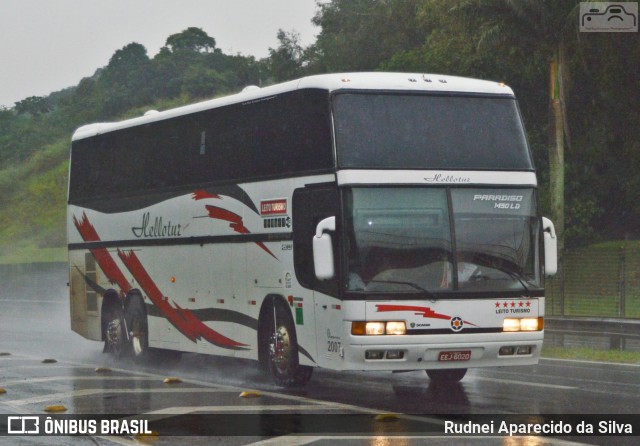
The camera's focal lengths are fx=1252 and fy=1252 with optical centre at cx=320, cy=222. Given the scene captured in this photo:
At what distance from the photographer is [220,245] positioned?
17438 millimetres

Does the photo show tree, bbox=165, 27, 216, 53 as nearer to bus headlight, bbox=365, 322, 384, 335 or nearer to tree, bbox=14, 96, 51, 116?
tree, bbox=14, 96, 51, 116

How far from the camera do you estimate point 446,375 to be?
52.5 ft

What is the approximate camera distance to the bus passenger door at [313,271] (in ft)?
46.2

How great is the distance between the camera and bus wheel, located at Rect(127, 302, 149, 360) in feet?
66.3

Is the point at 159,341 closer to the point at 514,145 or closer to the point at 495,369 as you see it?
the point at 495,369

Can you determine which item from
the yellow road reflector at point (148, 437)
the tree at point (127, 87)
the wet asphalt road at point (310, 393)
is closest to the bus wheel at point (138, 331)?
the wet asphalt road at point (310, 393)

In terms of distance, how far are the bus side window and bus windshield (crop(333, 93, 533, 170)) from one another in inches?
20.4

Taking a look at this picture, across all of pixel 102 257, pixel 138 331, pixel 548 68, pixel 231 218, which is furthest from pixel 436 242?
pixel 548 68

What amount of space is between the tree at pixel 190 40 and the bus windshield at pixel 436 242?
465ft

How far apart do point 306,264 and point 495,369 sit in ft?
14.4

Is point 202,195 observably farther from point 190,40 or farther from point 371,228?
point 190,40

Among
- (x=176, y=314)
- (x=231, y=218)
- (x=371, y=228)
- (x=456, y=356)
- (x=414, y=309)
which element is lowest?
(x=456, y=356)

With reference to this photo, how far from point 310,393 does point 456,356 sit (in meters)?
2.04

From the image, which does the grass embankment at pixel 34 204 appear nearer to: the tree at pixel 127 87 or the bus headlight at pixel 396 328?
the tree at pixel 127 87
